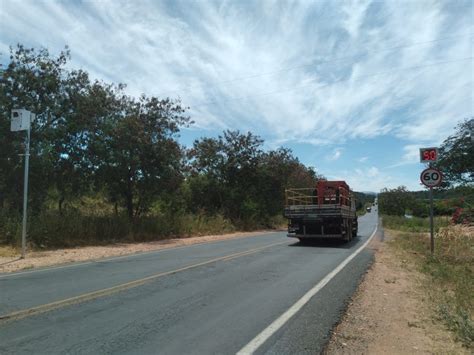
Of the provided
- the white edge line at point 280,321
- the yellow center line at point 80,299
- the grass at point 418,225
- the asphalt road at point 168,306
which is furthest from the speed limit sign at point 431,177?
the grass at point 418,225

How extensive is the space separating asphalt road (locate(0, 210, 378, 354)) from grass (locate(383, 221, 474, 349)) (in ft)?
5.34

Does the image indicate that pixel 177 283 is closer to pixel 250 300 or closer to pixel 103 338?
pixel 250 300

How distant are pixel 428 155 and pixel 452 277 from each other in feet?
17.2

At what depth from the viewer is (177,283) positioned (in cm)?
899

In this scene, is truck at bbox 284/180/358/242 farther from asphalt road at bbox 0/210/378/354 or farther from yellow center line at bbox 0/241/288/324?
yellow center line at bbox 0/241/288/324

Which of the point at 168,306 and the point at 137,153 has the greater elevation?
the point at 137,153

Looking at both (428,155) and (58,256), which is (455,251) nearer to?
(428,155)

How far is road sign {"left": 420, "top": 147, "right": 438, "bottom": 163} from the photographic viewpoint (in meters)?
13.7

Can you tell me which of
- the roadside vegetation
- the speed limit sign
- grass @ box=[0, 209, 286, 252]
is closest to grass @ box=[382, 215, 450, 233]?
the roadside vegetation

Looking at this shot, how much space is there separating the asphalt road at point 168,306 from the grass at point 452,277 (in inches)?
64.1

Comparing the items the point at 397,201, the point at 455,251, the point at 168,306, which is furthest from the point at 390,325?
the point at 397,201

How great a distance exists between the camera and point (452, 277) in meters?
9.73

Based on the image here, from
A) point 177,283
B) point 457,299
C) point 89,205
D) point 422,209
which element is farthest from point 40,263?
point 422,209

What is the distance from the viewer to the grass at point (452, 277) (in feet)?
19.9
